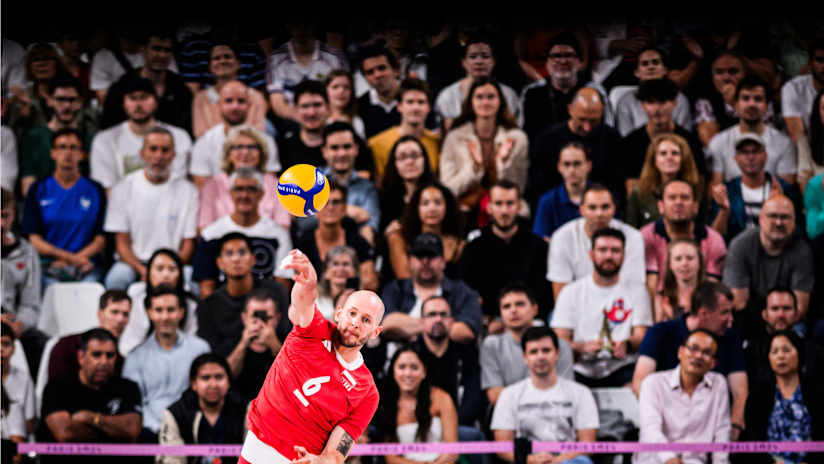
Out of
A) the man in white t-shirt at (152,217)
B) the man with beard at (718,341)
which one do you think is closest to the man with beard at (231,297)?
the man in white t-shirt at (152,217)

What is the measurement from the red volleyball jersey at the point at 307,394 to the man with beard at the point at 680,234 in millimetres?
5434

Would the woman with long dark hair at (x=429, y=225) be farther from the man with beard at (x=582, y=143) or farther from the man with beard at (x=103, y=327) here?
the man with beard at (x=103, y=327)

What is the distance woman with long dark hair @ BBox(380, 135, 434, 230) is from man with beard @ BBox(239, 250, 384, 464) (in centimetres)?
473

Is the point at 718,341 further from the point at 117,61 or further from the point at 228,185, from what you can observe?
the point at 117,61

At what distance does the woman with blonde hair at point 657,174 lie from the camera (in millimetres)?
10938

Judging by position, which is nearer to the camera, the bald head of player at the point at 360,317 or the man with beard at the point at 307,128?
the bald head of player at the point at 360,317

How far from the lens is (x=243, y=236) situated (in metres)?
10.6

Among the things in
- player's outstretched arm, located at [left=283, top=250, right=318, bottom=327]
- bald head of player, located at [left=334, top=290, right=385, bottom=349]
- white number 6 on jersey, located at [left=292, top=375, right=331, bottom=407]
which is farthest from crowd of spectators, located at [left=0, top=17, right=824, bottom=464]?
player's outstretched arm, located at [left=283, top=250, right=318, bottom=327]

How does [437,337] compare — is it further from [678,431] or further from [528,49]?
[528,49]

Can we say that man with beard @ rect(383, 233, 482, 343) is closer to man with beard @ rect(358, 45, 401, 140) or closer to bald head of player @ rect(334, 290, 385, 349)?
man with beard @ rect(358, 45, 401, 140)

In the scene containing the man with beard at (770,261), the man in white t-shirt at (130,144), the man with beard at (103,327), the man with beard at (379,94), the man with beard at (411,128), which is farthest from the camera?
the man with beard at (379,94)

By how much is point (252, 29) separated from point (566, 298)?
198 inches

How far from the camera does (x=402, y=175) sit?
10.9 metres

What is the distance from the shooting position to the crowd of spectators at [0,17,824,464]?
10125 millimetres
